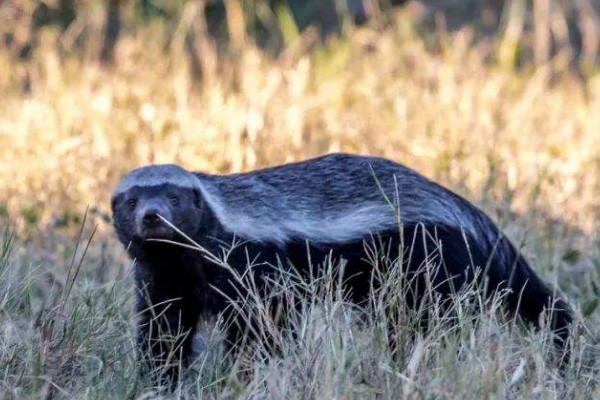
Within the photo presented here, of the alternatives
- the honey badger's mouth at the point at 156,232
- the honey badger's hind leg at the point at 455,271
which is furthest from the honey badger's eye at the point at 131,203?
the honey badger's hind leg at the point at 455,271

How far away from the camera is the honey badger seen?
200 inches

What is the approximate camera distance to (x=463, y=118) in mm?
8727

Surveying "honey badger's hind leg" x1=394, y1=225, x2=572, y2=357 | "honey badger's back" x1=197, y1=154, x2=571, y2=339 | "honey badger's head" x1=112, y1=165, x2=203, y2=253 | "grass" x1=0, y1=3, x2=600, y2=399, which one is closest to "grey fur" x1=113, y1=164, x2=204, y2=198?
"honey badger's head" x1=112, y1=165, x2=203, y2=253

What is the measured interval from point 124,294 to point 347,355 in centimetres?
152

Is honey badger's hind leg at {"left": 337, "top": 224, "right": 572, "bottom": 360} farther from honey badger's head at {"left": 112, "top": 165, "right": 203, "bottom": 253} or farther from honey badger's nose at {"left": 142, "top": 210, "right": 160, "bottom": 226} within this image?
honey badger's nose at {"left": 142, "top": 210, "right": 160, "bottom": 226}

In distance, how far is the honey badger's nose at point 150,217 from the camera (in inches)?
194

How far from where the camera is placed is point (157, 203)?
5.00 m

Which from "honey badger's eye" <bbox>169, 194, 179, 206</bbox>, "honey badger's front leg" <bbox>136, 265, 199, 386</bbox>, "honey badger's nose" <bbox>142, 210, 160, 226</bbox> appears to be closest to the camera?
"honey badger's nose" <bbox>142, 210, 160, 226</bbox>

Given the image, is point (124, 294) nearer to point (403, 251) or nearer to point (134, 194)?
point (134, 194)

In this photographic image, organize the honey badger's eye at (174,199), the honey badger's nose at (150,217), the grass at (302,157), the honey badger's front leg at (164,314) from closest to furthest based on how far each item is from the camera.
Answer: the grass at (302,157)
the honey badger's nose at (150,217)
the honey badger's eye at (174,199)
the honey badger's front leg at (164,314)

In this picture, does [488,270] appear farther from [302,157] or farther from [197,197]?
[302,157]

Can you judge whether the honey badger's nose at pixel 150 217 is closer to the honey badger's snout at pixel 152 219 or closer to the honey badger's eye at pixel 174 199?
the honey badger's snout at pixel 152 219

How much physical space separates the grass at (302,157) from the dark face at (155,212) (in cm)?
23

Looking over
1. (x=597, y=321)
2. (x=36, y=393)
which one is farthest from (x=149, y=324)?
(x=597, y=321)
